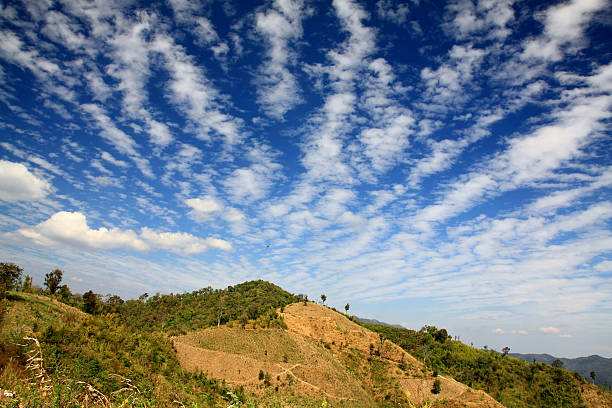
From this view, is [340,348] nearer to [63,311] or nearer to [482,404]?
[482,404]

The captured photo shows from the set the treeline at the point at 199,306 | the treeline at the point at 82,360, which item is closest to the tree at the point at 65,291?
the treeline at the point at 82,360

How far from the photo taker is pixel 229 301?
8150 centimetres

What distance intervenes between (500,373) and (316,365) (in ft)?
132

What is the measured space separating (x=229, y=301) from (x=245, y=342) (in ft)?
112

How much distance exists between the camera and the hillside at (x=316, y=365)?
132ft

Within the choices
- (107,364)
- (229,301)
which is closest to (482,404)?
(107,364)

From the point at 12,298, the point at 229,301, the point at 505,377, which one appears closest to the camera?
the point at 12,298

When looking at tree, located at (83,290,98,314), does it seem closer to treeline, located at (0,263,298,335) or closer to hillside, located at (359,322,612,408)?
treeline, located at (0,263,298,335)

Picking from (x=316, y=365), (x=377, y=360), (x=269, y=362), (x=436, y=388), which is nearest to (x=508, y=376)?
(x=436, y=388)

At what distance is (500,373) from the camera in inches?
2379

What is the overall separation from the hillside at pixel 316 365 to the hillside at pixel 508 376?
10981mm

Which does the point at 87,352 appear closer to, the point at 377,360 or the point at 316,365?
the point at 316,365

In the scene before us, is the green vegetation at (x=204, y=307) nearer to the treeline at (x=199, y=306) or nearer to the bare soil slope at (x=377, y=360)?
the treeline at (x=199, y=306)

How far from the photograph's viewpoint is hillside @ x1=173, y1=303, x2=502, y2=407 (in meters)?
40.4
